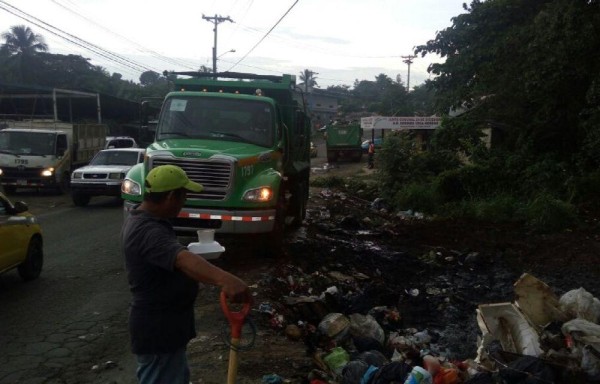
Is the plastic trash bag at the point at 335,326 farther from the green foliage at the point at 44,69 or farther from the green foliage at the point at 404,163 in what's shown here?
the green foliage at the point at 44,69

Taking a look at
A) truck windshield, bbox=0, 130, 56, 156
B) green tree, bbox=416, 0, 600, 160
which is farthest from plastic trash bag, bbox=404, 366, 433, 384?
truck windshield, bbox=0, 130, 56, 156

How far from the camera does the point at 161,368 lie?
9.84 ft

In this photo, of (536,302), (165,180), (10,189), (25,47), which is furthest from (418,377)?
(25,47)

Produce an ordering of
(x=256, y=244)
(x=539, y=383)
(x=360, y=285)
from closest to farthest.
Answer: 1. (x=539, y=383)
2. (x=360, y=285)
3. (x=256, y=244)

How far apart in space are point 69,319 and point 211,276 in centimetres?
442

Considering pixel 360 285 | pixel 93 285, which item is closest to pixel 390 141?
pixel 360 285

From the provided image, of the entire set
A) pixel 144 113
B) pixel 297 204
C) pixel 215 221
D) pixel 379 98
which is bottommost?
pixel 297 204

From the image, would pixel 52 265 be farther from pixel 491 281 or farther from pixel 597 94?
pixel 597 94

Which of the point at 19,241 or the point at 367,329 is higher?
the point at 19,241

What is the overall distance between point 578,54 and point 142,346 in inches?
595

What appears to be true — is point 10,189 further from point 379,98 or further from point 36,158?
point 379,98

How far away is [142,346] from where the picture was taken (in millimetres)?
2934

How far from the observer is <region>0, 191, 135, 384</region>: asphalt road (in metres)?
5.05

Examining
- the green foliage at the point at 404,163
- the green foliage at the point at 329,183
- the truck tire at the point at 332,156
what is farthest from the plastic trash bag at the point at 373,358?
the truck tire at the point at 332,156
